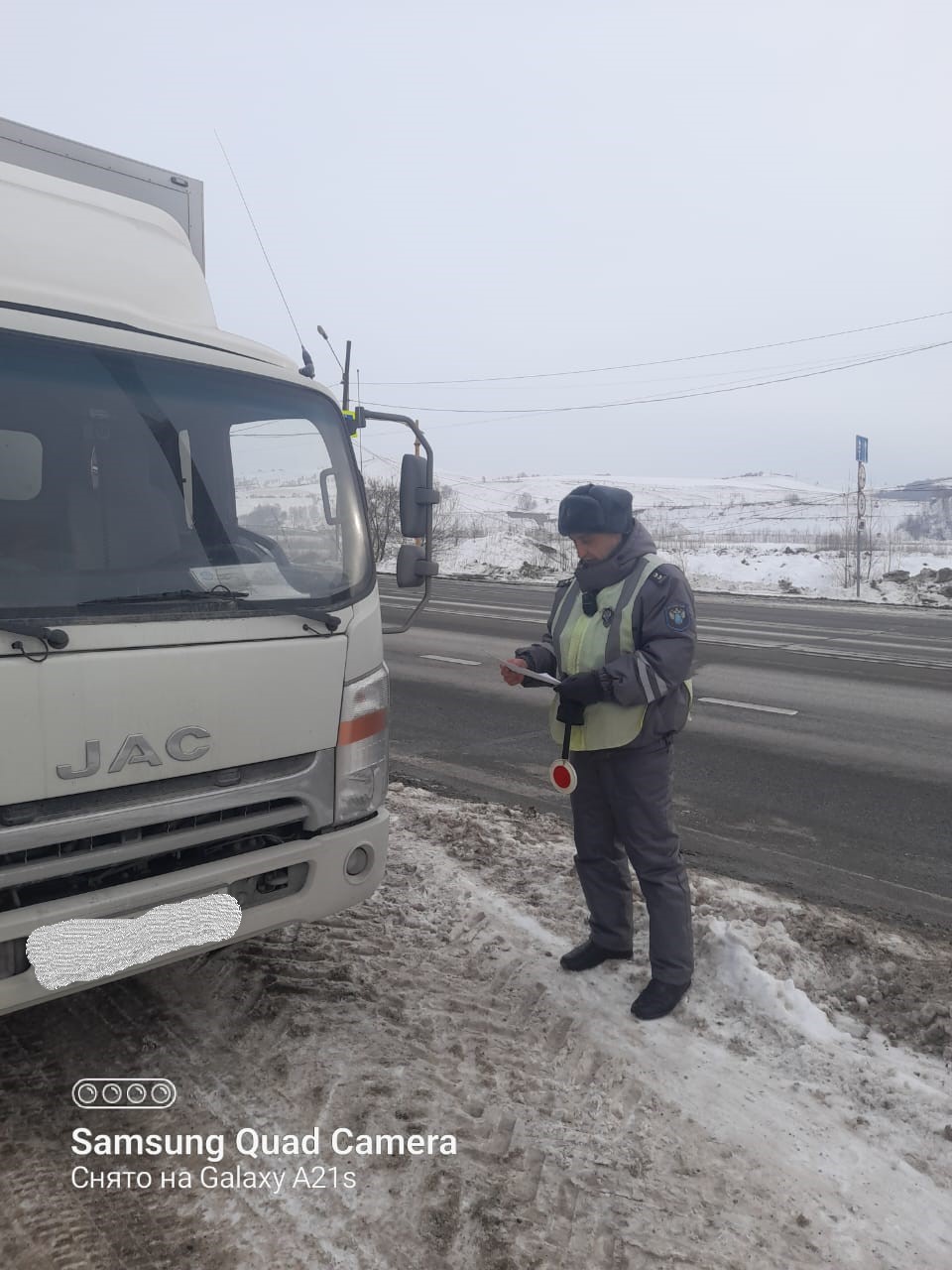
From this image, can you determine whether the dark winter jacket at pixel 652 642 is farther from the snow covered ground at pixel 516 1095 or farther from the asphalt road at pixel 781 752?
the asphalt road at pixel 781 752

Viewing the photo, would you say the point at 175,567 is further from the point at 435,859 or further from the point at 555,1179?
the point at 435,859

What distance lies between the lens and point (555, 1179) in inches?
98.4

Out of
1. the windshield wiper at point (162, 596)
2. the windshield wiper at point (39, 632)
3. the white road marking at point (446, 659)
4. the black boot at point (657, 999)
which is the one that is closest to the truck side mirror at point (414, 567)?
the windshield wiper at point (162, 596)

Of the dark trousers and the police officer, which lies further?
the dark trousers

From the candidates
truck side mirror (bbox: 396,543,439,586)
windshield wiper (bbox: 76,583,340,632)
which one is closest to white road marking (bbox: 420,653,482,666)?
truck side mirror (bbox: 396,543,439,586)

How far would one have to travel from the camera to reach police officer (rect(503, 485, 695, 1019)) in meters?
Result: 3.27

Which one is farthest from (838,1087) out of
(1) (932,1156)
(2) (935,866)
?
(2) (935,866)

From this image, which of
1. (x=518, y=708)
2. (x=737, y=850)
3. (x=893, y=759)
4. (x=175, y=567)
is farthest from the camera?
(x=518, y=708)

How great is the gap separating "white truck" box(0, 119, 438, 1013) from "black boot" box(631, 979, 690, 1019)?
110cm

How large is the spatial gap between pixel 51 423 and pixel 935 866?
4851 mm

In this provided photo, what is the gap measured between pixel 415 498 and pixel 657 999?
7.23 feet

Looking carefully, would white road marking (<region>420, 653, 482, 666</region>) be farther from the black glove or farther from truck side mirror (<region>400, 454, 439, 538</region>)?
the black glove

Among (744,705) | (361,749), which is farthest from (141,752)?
(744,705)

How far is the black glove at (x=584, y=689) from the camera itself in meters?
3.28
